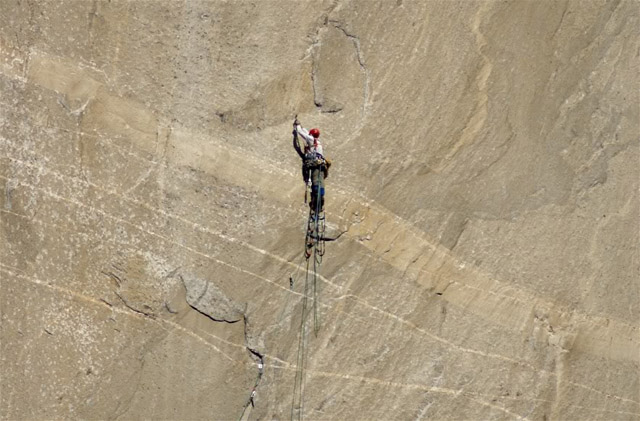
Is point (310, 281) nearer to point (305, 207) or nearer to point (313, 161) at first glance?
point (305, 207)

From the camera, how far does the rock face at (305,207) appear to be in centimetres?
639

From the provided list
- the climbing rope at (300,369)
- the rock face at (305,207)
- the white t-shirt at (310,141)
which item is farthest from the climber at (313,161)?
the climbing rope at (300,369)

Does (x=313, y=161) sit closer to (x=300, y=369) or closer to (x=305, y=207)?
(x=305, y=207)

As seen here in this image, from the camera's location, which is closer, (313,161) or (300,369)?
(313,161)

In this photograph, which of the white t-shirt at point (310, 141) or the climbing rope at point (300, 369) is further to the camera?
the climbing rope at point (300, 369)

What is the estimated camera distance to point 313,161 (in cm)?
645

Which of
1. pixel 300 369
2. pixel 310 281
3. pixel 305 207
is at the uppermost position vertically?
pixel 305 207

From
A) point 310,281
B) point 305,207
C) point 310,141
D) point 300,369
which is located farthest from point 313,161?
point 300,369

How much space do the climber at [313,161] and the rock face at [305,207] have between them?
113 millimetres

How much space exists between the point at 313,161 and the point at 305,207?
0.42 meters

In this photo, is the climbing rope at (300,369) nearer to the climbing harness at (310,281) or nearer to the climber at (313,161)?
the climbing harness at (310,281)

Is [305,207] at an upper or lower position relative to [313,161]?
lower

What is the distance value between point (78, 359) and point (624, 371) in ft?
16.3

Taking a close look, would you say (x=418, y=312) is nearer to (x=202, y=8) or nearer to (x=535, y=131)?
(x=535, y=131)
